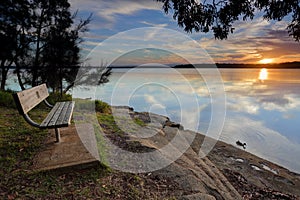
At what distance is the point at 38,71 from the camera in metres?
10.2

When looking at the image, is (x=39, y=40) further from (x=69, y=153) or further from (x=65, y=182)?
(x=65, y=182)

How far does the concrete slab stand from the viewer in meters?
2.73

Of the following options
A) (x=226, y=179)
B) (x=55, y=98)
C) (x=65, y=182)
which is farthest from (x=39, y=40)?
(x=226, y=179)

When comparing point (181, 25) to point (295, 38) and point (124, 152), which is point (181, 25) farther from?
point (124, 152)

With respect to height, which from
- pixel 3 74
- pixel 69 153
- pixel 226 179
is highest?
pixel 3 74

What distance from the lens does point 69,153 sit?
9.97 ft

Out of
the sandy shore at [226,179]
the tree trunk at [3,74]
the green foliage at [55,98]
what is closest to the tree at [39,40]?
the tree trunk at [3,74]

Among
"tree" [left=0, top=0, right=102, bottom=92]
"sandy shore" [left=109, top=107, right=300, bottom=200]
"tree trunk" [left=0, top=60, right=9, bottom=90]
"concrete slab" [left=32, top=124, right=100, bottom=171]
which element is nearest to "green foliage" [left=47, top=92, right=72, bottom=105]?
"tree" [left=0, top=0, right=102, bottom=92]

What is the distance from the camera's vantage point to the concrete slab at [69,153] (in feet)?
8.95

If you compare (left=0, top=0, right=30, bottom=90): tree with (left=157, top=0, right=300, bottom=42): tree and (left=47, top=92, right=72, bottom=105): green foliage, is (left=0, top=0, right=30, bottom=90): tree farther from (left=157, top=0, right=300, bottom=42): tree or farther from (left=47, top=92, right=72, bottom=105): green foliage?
(left=157, top=0, right=300, bottom=42): tree

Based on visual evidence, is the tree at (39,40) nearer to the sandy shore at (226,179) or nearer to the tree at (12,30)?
the tree at (12,30)

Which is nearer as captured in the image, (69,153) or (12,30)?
(69,153)

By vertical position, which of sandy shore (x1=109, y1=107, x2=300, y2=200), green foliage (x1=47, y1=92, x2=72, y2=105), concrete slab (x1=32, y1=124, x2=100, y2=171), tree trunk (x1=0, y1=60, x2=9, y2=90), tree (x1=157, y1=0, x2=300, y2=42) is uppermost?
tree (x1=157, y1=0, x2=300, y2=42)

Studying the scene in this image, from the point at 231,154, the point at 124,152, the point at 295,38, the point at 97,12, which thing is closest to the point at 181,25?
the point at 295,38
